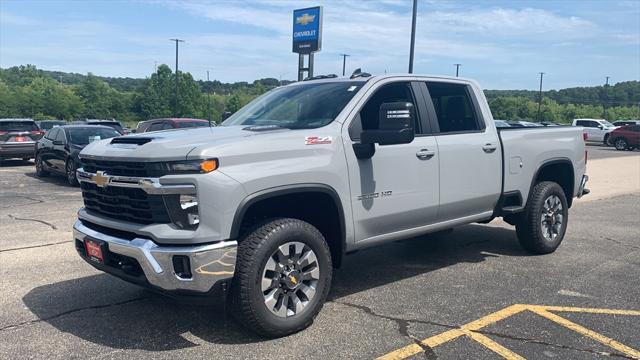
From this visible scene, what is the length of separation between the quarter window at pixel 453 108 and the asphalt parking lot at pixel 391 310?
152 cm

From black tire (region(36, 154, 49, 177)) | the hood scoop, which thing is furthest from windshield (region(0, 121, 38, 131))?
the hood scoop

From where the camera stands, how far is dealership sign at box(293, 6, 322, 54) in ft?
78.8

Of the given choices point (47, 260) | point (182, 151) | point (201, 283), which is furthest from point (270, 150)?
point (47, 260)

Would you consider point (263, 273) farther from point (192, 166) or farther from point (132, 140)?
point (132, 140)

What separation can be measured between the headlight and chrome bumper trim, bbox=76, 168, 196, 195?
10cm

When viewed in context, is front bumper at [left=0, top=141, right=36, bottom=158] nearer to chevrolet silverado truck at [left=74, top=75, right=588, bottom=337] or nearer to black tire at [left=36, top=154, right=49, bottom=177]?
black tire at [left=36, top=154, right=49, bottom=177]

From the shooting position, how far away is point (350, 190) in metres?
4.25

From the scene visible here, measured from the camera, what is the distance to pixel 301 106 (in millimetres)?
4809

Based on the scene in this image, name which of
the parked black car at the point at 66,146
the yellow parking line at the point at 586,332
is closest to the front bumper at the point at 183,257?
the yellow parking line at the point at 586,332

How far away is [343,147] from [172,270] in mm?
1614

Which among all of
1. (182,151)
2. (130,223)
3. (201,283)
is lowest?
(201,283)

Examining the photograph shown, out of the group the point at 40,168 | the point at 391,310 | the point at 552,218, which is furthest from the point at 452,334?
the point at 40,168

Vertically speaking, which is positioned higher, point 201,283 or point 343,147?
point 343,147

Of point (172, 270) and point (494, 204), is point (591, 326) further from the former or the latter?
point (172, 270)
